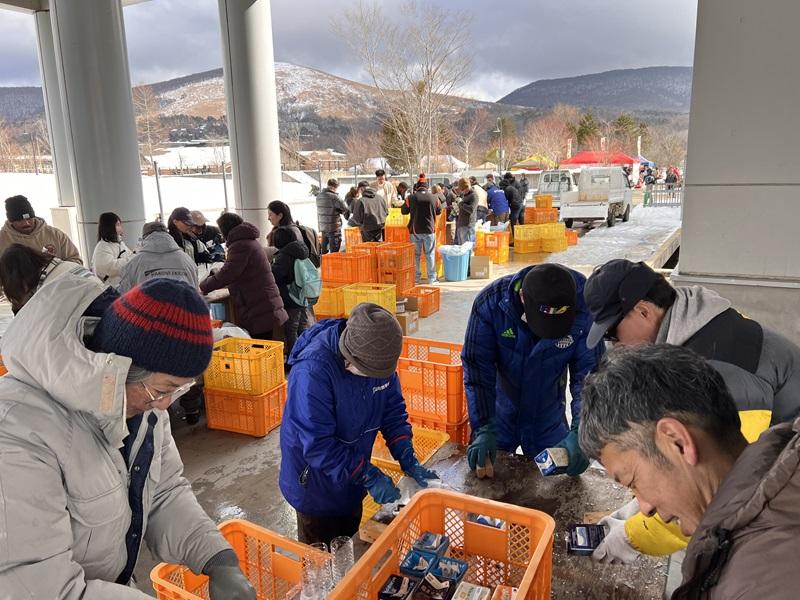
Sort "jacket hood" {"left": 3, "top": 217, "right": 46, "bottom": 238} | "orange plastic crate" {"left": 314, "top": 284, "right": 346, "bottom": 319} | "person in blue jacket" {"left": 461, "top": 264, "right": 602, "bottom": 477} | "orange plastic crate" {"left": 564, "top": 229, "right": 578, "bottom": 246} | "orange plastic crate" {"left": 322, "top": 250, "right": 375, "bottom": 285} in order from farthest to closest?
"orange plastic crate" {"left": 564, "top": 229, "right": 578, "bottom": 246} → "orange plastic crate" {"left": 322, "top": 250, "right": 375, "bottom": 285} → "orange plastic crate" {"left": 314, "top": 284, "right": 346, "bottom": 319} → "jacket hood" {"left": 3, "top": 217, "right": 46, "bottom": 238} → "person in blue jacket" {"left": 461, "top": 264, "right": 602, "bottom": 477}

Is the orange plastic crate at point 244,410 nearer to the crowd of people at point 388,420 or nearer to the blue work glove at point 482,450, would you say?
the crowd of people at point 388,420

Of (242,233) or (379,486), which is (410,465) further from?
(242,233)

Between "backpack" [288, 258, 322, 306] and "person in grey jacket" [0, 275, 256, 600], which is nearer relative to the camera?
"person in grey jacket" [0, 275, 256, 600]

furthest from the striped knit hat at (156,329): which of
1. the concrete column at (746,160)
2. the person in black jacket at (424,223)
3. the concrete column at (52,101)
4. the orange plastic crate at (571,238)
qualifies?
the orange plastic crate at (571,238)

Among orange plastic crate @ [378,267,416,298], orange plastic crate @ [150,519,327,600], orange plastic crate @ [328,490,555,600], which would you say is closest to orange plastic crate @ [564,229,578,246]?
orange plastic crate @ [378,267,416,298]

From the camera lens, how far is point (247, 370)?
461cm

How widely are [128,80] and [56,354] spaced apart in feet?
26.3

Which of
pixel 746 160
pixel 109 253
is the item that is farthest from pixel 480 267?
pixel 109 253

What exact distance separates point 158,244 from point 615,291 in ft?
12.2

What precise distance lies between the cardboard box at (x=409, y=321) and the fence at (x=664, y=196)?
70.7ft

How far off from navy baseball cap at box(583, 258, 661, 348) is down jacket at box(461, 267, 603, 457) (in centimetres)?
62

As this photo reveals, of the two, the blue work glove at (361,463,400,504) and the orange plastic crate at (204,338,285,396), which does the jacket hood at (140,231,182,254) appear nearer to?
the orange plastic crate at (204,338,285,396)

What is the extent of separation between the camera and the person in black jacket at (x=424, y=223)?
10.5 m

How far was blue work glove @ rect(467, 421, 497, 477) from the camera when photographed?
2.47 metres
